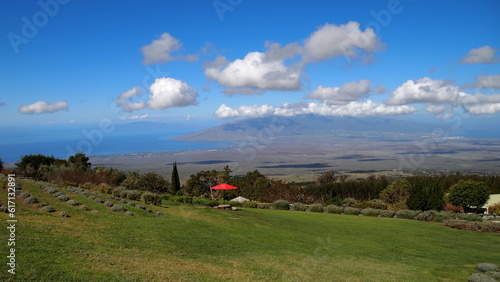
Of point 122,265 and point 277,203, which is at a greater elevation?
point 122,265

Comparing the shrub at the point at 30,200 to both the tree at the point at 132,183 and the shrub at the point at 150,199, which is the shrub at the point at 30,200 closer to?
the shrub at the point at 150,199

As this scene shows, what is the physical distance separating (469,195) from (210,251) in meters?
37.9

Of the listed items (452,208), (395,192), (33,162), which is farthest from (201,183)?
(452,208)

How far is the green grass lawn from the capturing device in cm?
805

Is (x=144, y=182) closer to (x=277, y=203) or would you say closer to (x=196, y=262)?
(x=277, y=203)

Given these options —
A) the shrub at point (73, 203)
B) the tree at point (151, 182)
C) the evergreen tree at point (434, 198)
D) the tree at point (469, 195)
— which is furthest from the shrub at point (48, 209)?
the tree at point (469, 195)

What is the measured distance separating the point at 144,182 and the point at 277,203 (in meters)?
18.2

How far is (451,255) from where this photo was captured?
16.0 metres

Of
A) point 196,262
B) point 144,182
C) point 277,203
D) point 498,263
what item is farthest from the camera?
point 144,182

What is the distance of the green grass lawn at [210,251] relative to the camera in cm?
805

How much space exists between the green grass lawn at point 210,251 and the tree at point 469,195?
20.7 metres

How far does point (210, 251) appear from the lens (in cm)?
1170

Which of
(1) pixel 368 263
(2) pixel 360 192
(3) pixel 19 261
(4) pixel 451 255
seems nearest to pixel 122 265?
(3) pixel 19 261

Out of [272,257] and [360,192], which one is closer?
[272,257]
